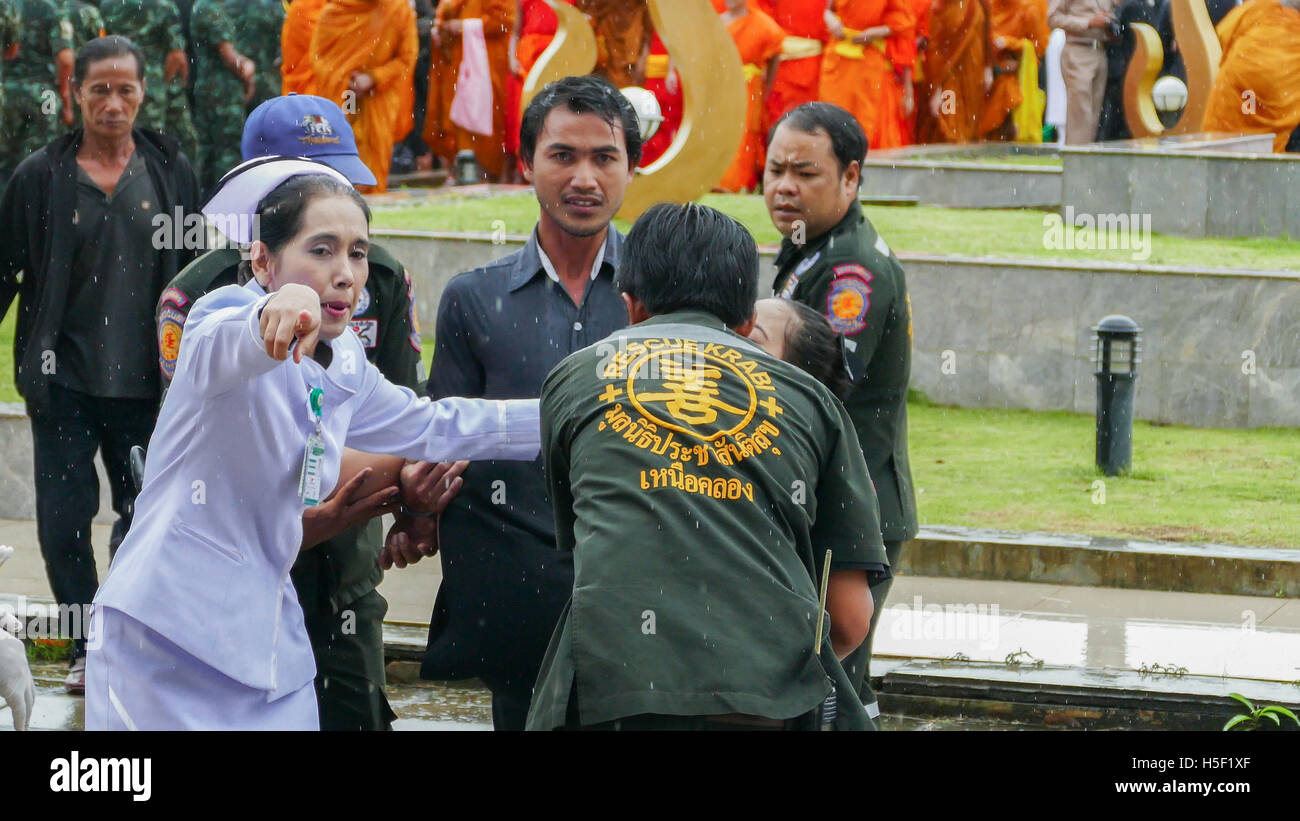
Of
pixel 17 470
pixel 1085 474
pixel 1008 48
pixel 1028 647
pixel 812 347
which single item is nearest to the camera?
pixel 812 347

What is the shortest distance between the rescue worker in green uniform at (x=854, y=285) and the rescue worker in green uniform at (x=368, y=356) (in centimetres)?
99

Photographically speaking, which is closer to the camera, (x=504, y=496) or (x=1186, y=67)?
(x=504, y=496)

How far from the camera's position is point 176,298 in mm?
4336

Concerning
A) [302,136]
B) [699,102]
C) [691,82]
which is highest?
[691,82]

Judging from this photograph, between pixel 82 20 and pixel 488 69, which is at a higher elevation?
pixel 488 69

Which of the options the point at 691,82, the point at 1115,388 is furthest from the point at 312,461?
the point at 691,82

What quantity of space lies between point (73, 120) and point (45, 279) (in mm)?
8442

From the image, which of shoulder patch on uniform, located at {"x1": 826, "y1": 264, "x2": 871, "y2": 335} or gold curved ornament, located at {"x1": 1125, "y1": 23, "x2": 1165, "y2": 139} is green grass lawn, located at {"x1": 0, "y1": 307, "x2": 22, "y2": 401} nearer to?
shoulder patch on uniform, located at {"x1": 826, "y1": 264, "x2": 871, "y2": 335}

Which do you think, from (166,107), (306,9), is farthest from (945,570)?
(306,9)

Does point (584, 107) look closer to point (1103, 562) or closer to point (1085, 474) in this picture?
point (1103, 562)

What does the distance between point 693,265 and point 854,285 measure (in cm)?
156

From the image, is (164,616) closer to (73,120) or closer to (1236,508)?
(1236,508)

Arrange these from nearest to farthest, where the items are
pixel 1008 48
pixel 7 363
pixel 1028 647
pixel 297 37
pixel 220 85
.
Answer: pixel 1028 647, pixel 7 363, pixel 220 85, pixel 297 37, pixel 1008 48

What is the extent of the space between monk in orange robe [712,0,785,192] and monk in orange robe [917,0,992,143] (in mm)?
3677
